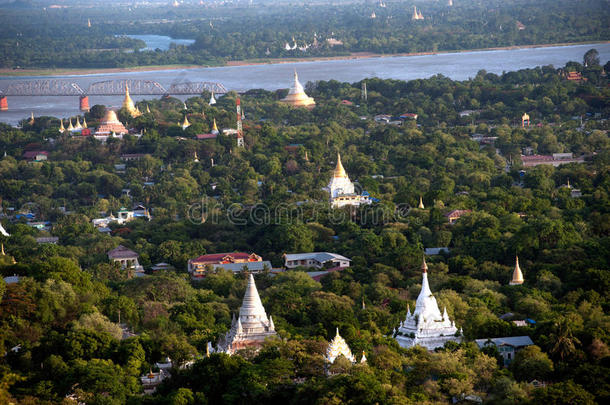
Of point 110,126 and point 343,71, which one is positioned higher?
point 110,126

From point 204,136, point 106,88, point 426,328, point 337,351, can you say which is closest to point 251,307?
point 337,351

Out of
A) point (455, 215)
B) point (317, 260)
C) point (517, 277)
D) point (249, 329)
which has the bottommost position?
point (317, 260)

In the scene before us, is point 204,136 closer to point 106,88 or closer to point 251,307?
point 251,307

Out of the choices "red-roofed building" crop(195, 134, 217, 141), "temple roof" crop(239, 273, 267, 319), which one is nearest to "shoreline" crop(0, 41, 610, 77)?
"red-roofed building" crop(195, 134, 217, 141)

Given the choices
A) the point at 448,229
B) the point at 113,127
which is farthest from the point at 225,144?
the point at 448,229

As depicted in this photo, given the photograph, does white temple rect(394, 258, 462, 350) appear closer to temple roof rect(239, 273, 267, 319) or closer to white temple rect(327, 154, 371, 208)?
temple roof rect(239, 273, 267, 319)

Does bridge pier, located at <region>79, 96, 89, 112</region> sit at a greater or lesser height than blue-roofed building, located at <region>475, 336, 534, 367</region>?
lesser
